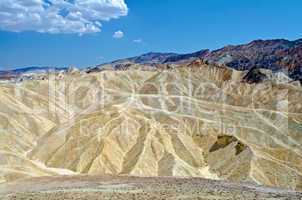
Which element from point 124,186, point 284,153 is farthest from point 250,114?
point 124,186

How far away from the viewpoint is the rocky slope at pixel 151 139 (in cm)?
8131

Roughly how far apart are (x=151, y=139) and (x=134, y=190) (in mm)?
56362

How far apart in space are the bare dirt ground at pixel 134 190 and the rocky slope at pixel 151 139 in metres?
18.9

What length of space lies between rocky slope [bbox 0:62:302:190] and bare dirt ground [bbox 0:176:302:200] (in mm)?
18936

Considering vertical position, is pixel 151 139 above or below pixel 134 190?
above

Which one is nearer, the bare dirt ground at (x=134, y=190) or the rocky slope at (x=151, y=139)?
the bare dirt ground at (x=134, y=190)

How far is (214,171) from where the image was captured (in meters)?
88.6

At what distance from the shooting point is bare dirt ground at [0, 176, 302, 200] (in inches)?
1281

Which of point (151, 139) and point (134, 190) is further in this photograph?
point (151, 139)

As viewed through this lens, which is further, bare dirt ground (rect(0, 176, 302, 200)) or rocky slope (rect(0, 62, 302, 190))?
rocky slope (rect(0, 62, 302, 190))

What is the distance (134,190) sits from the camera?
114ft

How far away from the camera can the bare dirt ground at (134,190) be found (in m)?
32.5

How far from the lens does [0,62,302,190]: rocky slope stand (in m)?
81.3

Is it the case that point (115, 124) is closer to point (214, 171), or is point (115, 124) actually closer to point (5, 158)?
point (214, 171)
